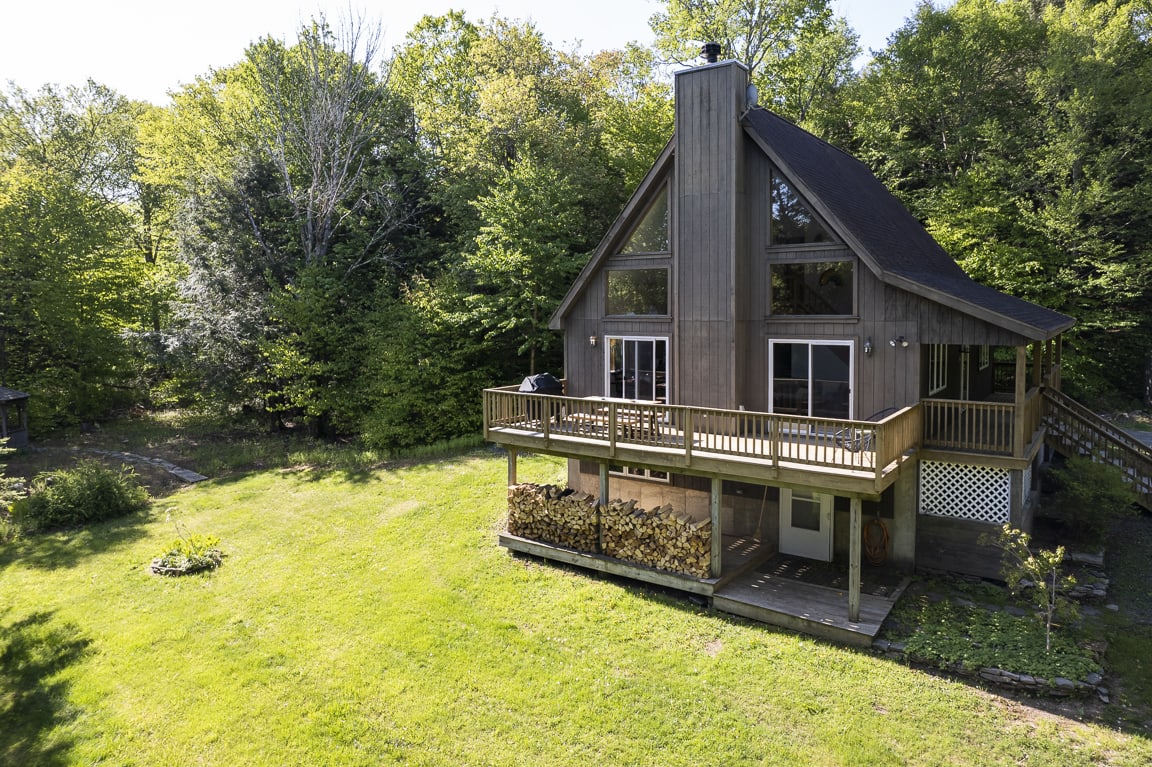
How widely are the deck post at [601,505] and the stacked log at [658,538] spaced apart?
65 mm

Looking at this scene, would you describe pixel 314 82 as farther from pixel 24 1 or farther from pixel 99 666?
pixel 99 666

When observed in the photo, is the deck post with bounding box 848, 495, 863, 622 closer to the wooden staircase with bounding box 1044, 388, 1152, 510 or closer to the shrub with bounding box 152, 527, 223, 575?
the wooden staircase with bounding box 1044, 388, 1152, 510

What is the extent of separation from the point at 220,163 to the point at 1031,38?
31.3 meters

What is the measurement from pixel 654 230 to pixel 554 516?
20.0 ft

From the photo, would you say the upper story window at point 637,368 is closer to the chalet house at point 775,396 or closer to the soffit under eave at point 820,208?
the chalet house at point 775,396

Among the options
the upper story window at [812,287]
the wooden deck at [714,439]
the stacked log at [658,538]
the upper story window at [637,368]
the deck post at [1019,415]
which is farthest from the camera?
the upper story window at [637,368]

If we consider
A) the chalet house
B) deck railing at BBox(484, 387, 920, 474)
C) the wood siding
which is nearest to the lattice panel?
the chalet house

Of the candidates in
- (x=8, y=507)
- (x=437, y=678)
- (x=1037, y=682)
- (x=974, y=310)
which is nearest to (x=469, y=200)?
(x=8, y=507)

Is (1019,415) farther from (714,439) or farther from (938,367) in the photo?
(714,439)

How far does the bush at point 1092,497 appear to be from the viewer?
11484 millimetres

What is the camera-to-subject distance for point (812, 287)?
11570 mm

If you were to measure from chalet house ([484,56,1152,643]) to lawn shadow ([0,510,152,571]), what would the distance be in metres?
8.72

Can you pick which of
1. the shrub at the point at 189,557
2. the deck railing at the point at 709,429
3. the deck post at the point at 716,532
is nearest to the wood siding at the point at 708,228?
the deck railing at the point at 709,429

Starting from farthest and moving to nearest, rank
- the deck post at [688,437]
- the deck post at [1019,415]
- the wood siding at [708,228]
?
the wood siding at [708,228], the deck post at [688,437], the deck post at [1019,415]
